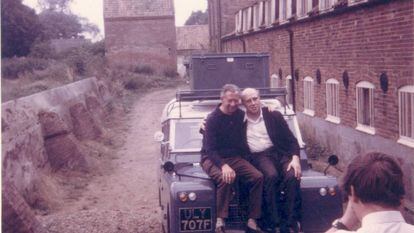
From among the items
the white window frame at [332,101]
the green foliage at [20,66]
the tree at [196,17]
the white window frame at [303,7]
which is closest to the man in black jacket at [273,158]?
the white window frame at [332,101]

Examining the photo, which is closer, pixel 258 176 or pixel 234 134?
pixel 258 176

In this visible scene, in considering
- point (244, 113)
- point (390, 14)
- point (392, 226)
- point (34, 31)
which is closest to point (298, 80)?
point (390, 14)

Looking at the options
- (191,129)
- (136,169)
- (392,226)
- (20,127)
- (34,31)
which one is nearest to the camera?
(392,226)

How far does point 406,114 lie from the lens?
10898mm

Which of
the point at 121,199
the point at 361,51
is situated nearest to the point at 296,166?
the point at 121,199

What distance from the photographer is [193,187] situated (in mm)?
6641

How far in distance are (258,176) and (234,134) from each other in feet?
2.04

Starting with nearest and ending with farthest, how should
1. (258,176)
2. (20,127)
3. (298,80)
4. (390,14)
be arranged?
(258,176) → (390,14) → (20,127) → (298,80)

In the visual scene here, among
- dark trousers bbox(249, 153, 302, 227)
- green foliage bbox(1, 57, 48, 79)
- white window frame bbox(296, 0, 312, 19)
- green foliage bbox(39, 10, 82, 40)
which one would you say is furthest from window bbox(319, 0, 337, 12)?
green foliage bbox(39, 10, 82, 40)

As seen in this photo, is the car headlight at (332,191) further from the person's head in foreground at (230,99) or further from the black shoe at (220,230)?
the person's head in foreground at (230,99)

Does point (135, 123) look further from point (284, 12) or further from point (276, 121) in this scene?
point (276, 121)

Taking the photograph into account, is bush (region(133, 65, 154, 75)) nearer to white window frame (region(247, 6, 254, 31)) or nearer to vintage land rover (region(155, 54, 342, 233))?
white window frame (region(247, 6, 254, 31))

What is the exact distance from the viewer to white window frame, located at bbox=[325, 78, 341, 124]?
15202mm

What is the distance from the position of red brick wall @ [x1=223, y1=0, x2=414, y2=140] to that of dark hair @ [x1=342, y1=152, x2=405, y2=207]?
8.27 m
